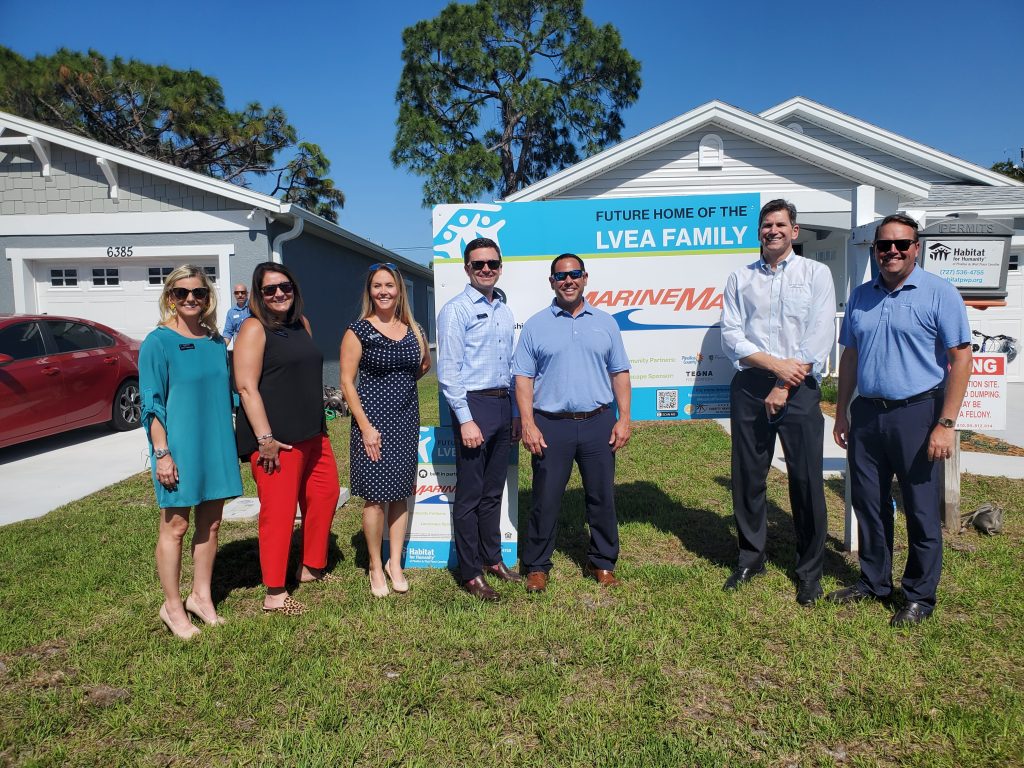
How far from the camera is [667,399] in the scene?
15.0ft

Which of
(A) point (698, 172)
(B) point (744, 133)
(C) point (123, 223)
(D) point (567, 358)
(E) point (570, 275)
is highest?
(B) point (744, 133)

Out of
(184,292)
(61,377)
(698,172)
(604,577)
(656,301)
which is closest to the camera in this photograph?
(184,292)

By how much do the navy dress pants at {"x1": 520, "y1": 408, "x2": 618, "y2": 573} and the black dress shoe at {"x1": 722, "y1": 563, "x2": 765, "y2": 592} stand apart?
0.67 m

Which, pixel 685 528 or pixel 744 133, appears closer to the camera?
pixel 685 528

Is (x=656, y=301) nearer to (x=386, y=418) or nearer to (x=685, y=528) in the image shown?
(x=685, y=528)

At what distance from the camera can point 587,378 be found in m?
3.75

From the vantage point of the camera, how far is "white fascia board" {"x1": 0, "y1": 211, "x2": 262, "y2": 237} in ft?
33.6

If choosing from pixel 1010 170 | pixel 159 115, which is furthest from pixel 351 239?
pixel 1010 170

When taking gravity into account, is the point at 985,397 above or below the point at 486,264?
below

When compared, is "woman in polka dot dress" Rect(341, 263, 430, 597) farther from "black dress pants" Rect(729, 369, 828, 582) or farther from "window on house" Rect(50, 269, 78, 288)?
"window on house" Rect(50, 269, 78, 288)

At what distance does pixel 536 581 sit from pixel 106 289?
32.7 feet

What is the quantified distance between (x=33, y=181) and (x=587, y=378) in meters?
10.9

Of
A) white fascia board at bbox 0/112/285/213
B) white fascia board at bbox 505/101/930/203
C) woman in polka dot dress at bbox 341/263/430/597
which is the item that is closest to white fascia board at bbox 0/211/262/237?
white fascia board at bbox 0/112/285/213

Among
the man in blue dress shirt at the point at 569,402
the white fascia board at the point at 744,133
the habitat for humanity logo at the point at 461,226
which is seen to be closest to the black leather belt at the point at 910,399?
the man in blue dress shirt at the point at 569,402
